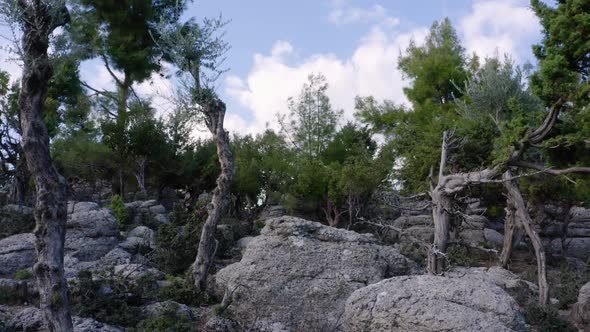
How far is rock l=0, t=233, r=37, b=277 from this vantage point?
16062mm

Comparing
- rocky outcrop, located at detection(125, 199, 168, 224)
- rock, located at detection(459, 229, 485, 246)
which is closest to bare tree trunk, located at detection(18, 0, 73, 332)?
rocky outcrop, located at detection(125, 199, 168, 224)

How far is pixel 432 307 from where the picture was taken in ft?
26.4

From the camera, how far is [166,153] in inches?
1261

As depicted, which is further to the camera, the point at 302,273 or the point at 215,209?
the point at 215,209

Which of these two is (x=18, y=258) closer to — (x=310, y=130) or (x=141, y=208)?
(x=141, y=208)

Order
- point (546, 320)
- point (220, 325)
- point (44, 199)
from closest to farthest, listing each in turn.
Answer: point (44, 199) → point (220, 325) → point (546, 320)

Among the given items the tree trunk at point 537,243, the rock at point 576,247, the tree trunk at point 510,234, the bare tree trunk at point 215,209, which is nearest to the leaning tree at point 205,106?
the bare tree trunk at point 215,209

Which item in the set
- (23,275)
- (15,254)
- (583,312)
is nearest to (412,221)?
(583,312)

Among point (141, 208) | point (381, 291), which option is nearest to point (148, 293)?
point (381, 291)

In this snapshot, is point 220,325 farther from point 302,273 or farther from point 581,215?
point 581,215

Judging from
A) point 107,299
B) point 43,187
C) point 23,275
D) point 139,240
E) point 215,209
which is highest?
point 43,187

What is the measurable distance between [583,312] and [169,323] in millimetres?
10006

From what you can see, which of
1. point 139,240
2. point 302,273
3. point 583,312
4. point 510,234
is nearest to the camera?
point 302,273

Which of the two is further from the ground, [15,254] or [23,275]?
[15,254]
